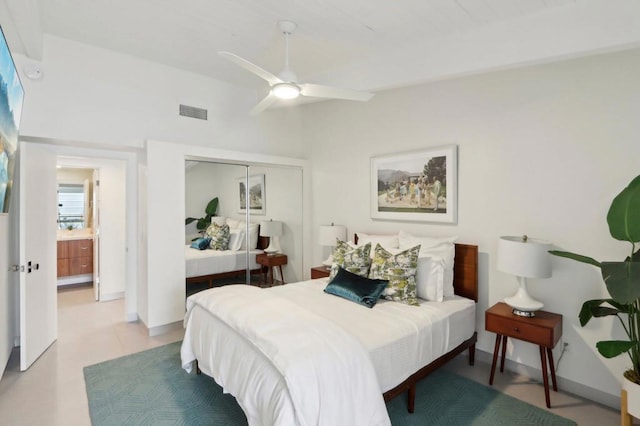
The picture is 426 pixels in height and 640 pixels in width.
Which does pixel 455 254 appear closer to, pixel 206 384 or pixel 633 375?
pixel 633 375

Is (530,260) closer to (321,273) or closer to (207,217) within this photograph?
(321,273)

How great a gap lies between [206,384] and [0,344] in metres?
1.82

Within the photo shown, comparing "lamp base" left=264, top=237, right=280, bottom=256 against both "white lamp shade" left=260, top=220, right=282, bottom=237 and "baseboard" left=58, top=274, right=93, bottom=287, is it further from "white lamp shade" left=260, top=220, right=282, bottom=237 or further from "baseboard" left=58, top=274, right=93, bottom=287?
"baseboard" left=58, top=274, right=93, bottom=287

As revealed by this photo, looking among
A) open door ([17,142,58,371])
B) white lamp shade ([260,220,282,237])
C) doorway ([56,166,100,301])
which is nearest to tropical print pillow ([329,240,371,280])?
white lamp shade ([260,220,282,237])

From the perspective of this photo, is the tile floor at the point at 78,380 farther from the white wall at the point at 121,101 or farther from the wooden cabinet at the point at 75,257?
the white wall at the point at 121,101

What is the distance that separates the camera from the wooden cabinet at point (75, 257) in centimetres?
582

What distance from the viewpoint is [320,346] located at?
1805 millimetres

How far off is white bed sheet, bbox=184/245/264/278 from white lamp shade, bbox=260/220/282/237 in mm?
273

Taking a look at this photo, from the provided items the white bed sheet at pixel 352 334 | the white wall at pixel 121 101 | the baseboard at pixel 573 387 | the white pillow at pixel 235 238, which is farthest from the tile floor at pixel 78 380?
the white wall at pixel 121 101

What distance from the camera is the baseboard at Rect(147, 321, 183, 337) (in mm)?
3744

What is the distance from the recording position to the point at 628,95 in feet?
7.88

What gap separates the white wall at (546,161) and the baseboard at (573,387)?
0.14 ft

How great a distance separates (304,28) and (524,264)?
8.94 ft

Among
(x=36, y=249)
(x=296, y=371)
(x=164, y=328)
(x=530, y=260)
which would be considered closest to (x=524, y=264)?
(x=530, y=260)
